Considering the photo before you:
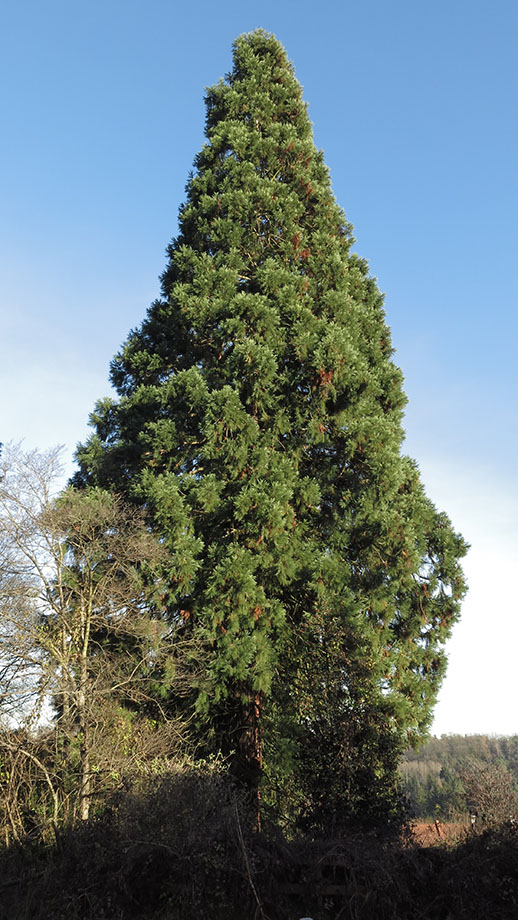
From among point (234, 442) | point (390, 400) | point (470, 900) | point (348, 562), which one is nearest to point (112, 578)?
point (234, 442)

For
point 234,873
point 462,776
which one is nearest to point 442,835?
point 234,873

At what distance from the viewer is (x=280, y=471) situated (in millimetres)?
13461

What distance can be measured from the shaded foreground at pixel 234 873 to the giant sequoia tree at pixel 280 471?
2784 millimetres

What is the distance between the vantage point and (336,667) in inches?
439

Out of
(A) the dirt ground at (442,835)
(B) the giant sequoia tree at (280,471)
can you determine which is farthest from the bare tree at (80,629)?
(A) the dirt ground at (442,835)

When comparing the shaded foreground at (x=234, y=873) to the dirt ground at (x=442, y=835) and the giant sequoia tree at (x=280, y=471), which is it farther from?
the giant sequoia tree at (x=280, y=471)

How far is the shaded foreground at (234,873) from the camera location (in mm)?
6688

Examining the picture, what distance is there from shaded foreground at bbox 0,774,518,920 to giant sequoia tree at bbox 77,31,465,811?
2784 millimetres

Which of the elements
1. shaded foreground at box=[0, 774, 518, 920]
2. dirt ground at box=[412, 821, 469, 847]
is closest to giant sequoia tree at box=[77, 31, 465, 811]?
dirt ground at box=[412, 821, 469, 847]

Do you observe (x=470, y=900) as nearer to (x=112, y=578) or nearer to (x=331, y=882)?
(x=331, y=882)

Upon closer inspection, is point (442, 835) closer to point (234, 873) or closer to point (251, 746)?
point (251, 746)

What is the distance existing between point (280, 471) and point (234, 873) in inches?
299

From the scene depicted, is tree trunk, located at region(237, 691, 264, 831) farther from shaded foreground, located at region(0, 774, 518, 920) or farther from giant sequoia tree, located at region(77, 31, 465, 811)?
shaded foreground, located at region(0, 774, 518, 920)

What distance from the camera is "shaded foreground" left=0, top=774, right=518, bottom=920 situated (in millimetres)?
6688
